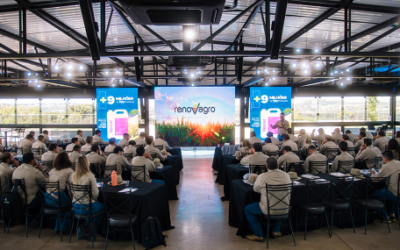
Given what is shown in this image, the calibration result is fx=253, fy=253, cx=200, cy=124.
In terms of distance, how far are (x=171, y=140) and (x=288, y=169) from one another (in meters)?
7.92

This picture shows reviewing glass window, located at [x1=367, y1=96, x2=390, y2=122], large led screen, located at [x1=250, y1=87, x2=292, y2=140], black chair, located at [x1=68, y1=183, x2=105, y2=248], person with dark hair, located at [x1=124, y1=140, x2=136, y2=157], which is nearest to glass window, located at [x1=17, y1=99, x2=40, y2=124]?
person with dark hair, located at [x1=124, y1=140, x2=136, y2=157]

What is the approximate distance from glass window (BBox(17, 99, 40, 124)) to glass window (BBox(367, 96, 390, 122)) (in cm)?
1911

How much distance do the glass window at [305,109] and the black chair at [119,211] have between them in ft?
42.7

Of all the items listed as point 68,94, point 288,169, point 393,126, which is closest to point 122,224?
point 288,169

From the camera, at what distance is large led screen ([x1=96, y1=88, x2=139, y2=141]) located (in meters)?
12.7

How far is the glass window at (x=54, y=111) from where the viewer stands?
1430cm

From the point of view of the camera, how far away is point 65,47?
351 inches

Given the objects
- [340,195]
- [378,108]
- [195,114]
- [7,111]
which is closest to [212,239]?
[340,195]

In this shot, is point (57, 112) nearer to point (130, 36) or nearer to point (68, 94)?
point (68, 94)

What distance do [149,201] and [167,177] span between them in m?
1.90

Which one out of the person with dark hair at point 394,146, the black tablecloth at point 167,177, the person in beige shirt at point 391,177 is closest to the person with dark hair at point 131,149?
the black tablecloth at point 167,177

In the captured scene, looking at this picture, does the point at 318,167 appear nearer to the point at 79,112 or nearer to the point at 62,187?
the point at 62,187

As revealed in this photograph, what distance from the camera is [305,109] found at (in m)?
14.7

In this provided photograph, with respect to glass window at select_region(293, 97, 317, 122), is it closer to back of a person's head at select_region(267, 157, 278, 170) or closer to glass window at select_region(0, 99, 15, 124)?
back of a person's head at select_region(267, 157, 278, 170)
